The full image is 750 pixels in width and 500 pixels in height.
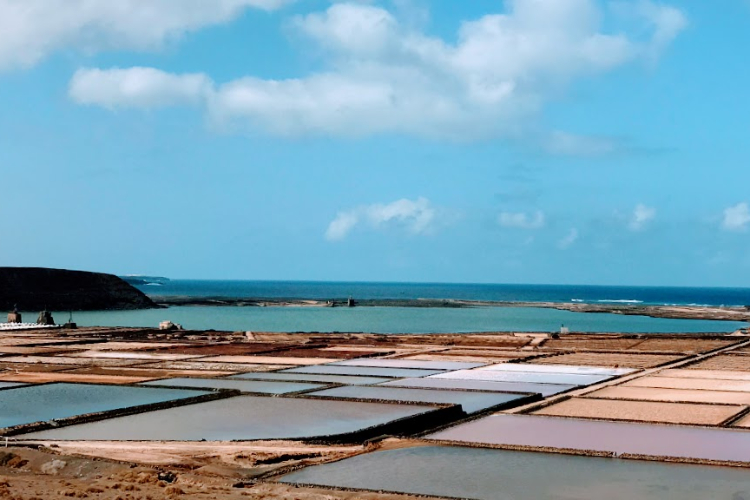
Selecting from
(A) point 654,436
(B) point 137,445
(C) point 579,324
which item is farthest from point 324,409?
(C) point 579,324

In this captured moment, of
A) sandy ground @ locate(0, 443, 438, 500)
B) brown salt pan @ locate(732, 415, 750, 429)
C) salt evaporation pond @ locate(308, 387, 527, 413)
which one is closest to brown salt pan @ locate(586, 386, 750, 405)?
brown salt pan @ locate(732, 415, 750, 429)

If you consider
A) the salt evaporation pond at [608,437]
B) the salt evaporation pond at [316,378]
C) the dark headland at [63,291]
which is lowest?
the salt evaporation pond at [608,437]

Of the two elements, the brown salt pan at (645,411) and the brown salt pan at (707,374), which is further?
the brown salt pan at (707,374)

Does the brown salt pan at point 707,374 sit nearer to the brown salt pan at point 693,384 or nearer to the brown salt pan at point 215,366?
the brown salt pan at point 693,384

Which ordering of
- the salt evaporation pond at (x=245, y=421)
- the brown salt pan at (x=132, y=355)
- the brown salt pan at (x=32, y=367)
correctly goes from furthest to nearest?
the brown salt pan at (x=132, y=355), the brown salt pan at (x=32, y=367), the salt evaporation pond at (x=245, y=421)

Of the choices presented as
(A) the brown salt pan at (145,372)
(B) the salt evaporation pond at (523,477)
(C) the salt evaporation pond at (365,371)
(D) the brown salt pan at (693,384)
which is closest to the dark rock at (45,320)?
(A) the brown salt pan at (145,372)

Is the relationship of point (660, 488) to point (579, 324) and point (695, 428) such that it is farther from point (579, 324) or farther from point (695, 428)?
point (579, 324)
